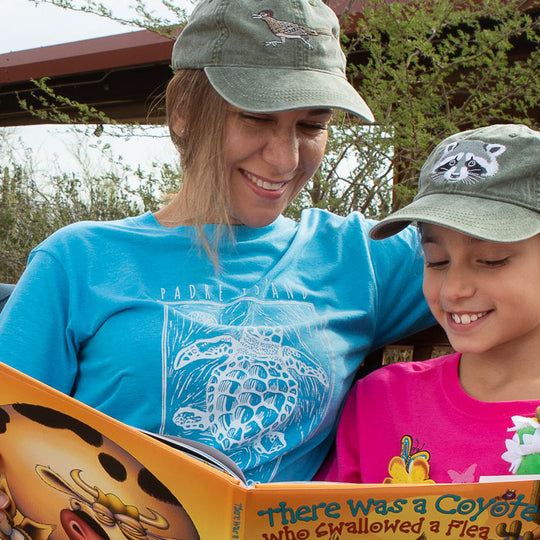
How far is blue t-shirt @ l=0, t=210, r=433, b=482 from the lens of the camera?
1662 mm

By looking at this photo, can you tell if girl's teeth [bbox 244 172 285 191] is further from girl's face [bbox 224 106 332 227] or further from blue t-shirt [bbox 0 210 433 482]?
blue t-shirt [bbox 0 210 433 482]

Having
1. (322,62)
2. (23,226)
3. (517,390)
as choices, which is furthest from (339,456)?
(23,226)

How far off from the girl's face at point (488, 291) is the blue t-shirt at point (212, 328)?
313mm

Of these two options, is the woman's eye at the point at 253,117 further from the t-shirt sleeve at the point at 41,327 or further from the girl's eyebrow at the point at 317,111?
the t-shirt sleeve at the point at 41,327

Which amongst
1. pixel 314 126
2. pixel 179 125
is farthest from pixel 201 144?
pixel 314 126

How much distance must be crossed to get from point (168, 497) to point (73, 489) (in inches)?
7.5

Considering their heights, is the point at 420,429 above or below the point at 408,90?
below

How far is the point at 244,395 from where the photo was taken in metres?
1.66

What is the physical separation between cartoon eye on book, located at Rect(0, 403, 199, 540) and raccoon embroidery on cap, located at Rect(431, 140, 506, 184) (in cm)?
85

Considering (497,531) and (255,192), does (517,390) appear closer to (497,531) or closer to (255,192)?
(497,531)

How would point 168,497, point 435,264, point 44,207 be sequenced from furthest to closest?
point 44,207, point 435,264, point 168,497

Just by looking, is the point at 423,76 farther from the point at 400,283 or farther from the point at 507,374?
the point at 507,374

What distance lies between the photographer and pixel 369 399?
69.3 inches

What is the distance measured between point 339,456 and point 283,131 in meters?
0.76
